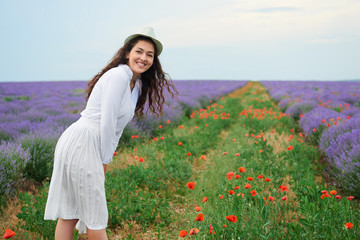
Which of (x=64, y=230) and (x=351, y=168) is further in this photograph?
(x=351, y=168)

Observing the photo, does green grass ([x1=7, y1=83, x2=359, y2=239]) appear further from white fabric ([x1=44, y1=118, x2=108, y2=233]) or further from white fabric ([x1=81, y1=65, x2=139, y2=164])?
white fabric ([x1=81, y1=65, x2=139, y2=164])

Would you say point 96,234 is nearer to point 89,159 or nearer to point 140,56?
point 89,159

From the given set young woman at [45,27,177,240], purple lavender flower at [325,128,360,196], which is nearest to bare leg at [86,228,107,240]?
young woman at [45,27,177,240]

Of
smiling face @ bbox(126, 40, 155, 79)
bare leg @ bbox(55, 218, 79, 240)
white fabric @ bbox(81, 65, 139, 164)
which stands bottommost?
Answer: bare leg @ bbox(55, 218, 79, 240)

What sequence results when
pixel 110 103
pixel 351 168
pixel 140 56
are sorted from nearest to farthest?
pixel 110 103
pixel 140 56
pixel 351 168

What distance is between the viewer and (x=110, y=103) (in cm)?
193

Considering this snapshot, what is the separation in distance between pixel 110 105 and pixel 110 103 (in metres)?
0.01

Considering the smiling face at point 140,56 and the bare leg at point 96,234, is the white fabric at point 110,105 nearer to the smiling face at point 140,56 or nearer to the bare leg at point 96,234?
the smiling face at point 140,56

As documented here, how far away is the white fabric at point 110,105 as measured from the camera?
6.36 ft

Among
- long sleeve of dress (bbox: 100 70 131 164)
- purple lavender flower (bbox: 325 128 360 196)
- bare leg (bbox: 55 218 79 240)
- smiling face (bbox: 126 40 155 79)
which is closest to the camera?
long sleeve of dress (bbox: 100 70 131 164)

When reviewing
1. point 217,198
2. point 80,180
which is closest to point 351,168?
point 217,198

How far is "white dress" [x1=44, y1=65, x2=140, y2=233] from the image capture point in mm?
1955

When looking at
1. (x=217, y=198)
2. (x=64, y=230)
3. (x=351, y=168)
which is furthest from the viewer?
(x=351, y=168)

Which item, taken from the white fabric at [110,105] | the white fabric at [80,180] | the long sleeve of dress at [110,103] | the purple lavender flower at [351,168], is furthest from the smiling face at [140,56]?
the purple lavender flower at [351,168]
